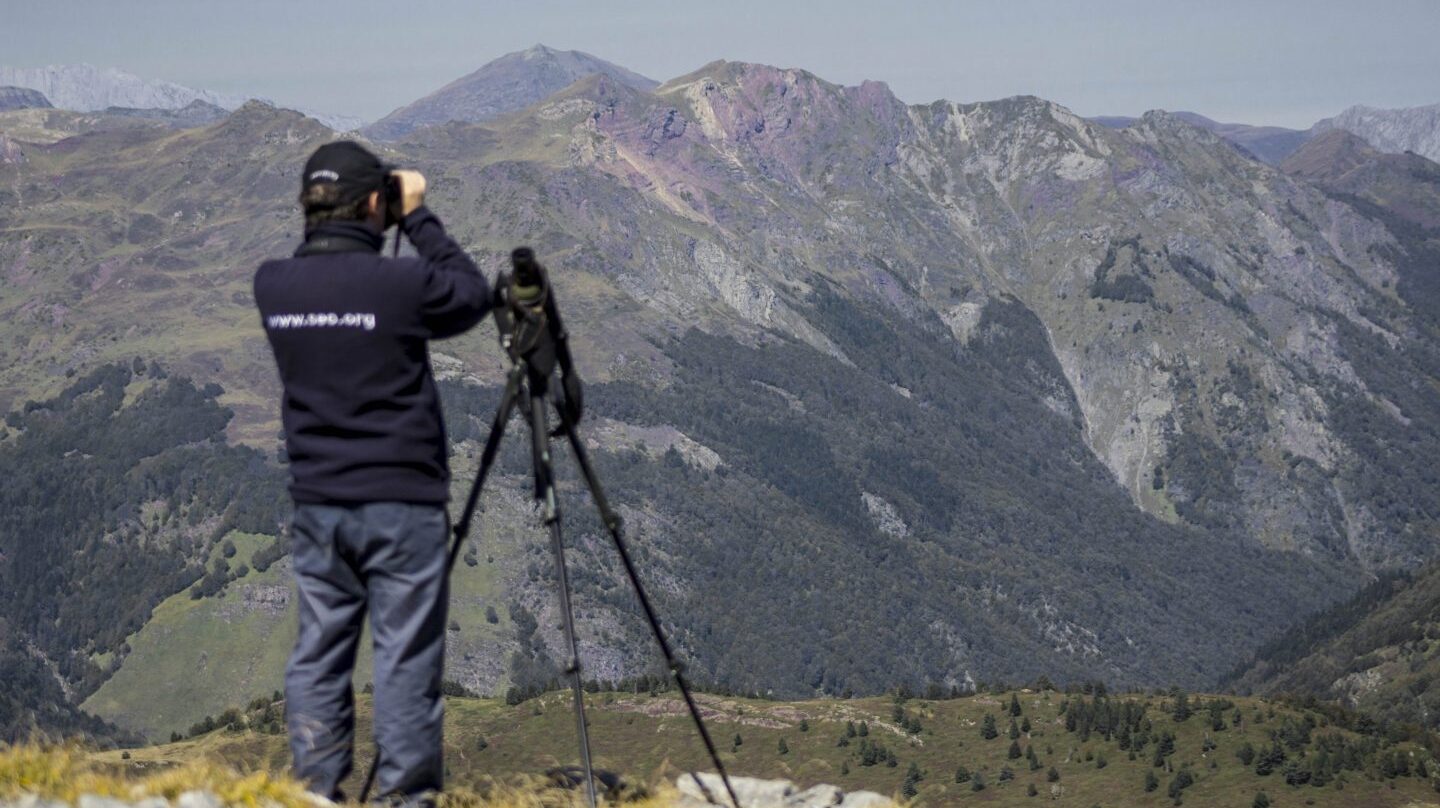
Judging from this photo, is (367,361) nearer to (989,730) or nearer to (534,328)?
(534,328)

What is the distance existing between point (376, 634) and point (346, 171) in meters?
3.52

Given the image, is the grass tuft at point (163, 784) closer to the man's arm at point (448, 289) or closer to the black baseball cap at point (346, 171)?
the man's arm at point (448, 289)

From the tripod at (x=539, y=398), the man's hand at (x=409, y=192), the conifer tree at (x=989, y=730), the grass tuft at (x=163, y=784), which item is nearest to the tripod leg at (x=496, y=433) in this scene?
the tripod at (x=539, y=398)

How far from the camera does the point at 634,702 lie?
169 meters

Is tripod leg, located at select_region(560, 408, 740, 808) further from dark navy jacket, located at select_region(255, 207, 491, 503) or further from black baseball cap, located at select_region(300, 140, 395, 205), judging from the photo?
black baseball cap, located at select_region(300, 140, 395, 205)

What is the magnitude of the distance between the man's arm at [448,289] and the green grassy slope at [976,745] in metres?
117

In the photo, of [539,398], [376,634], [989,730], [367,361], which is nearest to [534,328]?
[539,398]

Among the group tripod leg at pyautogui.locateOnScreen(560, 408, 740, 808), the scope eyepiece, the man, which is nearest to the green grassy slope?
tripod leg at pyautogui.locateOnScreen(560, 408, 740, 808)

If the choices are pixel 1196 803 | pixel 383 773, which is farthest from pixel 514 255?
pixel 1196 803

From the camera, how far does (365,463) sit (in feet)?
32.0

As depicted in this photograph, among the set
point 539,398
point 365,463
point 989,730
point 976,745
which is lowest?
point 976,745

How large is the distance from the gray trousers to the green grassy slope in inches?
4576

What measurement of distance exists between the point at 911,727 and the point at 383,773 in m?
164

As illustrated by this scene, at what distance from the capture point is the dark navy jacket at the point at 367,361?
973cm
